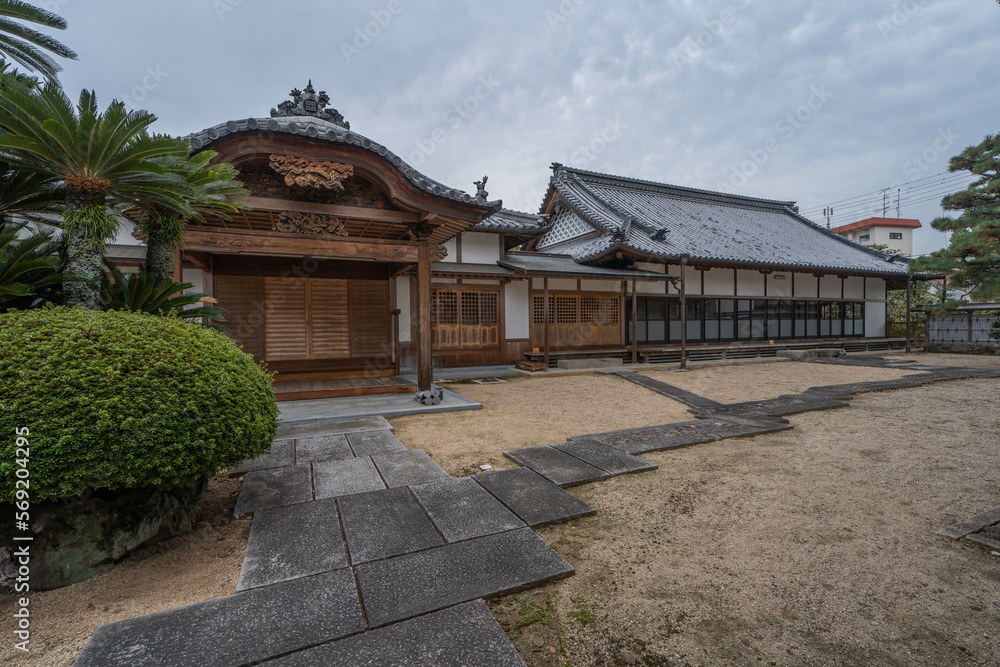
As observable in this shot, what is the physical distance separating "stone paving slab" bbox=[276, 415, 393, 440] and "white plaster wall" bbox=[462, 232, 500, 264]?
6.82 meters

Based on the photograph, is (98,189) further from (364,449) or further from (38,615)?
(364,449)

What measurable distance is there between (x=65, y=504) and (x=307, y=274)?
299 inches

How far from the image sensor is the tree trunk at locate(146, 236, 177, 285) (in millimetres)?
3998

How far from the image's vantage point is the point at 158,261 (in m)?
4.02

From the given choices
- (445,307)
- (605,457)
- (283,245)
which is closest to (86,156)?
(283,245)

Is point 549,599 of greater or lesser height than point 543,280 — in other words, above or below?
below

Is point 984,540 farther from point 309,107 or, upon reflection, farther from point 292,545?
point 309,107

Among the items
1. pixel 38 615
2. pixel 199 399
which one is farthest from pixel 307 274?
pixel 38 615

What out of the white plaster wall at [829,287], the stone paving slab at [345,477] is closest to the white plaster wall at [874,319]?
the white plaster wall at [829,287]

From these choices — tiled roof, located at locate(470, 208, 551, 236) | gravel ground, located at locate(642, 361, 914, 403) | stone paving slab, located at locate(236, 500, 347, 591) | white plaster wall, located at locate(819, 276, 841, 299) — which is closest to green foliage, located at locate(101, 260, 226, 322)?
stone paving slab, located at locate(236, 500, 347, 591)

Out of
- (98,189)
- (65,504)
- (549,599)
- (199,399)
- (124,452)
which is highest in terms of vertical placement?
(98,189)

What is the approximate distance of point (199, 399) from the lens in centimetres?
260

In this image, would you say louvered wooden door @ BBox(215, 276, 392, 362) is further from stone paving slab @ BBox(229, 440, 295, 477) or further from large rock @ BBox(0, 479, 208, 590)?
large rock @ BBox(0, 479, 208, 590)

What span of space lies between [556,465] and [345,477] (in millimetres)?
2082
